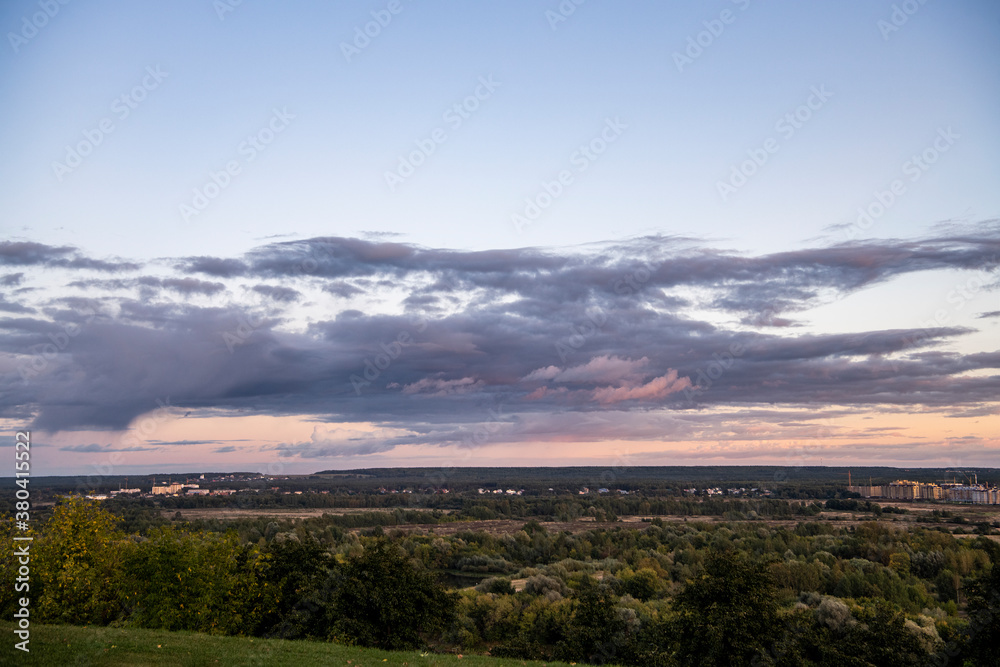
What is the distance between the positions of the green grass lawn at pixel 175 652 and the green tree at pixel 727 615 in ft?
33.0

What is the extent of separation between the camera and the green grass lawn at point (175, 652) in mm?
17000

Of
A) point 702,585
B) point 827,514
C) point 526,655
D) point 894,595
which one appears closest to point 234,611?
point 526,655

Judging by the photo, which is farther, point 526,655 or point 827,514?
point 827,514

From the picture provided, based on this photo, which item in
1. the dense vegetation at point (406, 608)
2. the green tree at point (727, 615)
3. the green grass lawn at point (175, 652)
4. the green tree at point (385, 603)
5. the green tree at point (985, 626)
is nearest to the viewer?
the green grass lawn at point (175, 652)

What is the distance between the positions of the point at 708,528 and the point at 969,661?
88.6 metres

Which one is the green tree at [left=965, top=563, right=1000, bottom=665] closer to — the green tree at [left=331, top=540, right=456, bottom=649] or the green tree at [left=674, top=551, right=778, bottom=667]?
the green tree at [left=674, top=551, right=778, bottom=667]

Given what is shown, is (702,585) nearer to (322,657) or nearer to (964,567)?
(322,657)

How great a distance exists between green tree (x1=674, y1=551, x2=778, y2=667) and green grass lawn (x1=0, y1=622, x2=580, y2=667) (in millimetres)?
10072

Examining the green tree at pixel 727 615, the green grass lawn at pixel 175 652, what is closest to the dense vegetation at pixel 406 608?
the green tree at pixel 727 615

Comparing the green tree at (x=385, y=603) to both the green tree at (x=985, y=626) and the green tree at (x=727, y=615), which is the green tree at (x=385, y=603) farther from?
the green tree at (x=985, y=626)

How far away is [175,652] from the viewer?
789 inches

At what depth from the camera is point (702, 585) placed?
103ft

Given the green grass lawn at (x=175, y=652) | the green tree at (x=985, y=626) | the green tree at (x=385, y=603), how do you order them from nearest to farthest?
the green grass lawn at (x=175, y=652), the green tree at (x=985, y=626), the green tree at (x=385, y=603)

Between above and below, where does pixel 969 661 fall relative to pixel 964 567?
above
